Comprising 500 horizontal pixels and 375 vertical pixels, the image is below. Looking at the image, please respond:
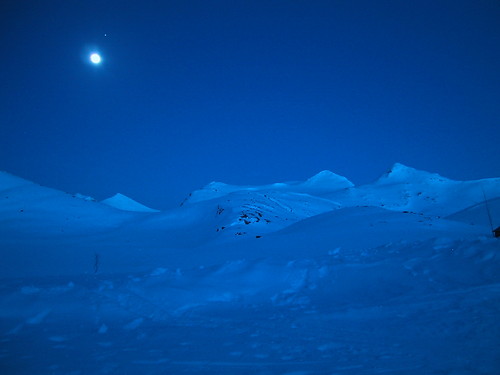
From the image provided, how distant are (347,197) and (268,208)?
128ft

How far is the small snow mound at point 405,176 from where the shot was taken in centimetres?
8562

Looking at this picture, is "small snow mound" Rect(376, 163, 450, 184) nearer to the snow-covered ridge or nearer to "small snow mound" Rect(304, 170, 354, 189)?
"small snow mound" Rect(304, 170, 354, 189)

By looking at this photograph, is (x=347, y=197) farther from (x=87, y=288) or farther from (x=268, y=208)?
(x=87, y=288)

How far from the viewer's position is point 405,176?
296 ft

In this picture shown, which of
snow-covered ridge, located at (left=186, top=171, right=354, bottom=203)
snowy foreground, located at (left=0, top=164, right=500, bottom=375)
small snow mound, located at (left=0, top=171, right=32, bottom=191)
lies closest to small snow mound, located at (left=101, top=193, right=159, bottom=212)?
snow-covered ridge, located at (left=186, top=171, right=354, bottom=203)

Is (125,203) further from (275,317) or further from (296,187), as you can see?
(275,317)

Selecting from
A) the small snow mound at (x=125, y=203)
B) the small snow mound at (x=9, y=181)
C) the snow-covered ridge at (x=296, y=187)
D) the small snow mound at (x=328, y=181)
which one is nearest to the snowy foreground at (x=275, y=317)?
the small snow mound at (x=9, y=181)

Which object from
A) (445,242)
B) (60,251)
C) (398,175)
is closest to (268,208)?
(60,251)

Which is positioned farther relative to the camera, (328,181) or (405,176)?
(328,181)

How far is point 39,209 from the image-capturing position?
123 feet

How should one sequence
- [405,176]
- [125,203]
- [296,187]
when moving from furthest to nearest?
1. [125,203]
2. [405,176]
3. [296,187]

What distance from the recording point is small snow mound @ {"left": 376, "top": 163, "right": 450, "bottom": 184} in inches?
3371

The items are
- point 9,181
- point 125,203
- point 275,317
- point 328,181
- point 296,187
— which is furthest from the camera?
point 125,203

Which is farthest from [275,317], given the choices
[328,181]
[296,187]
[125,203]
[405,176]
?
[125,203]
